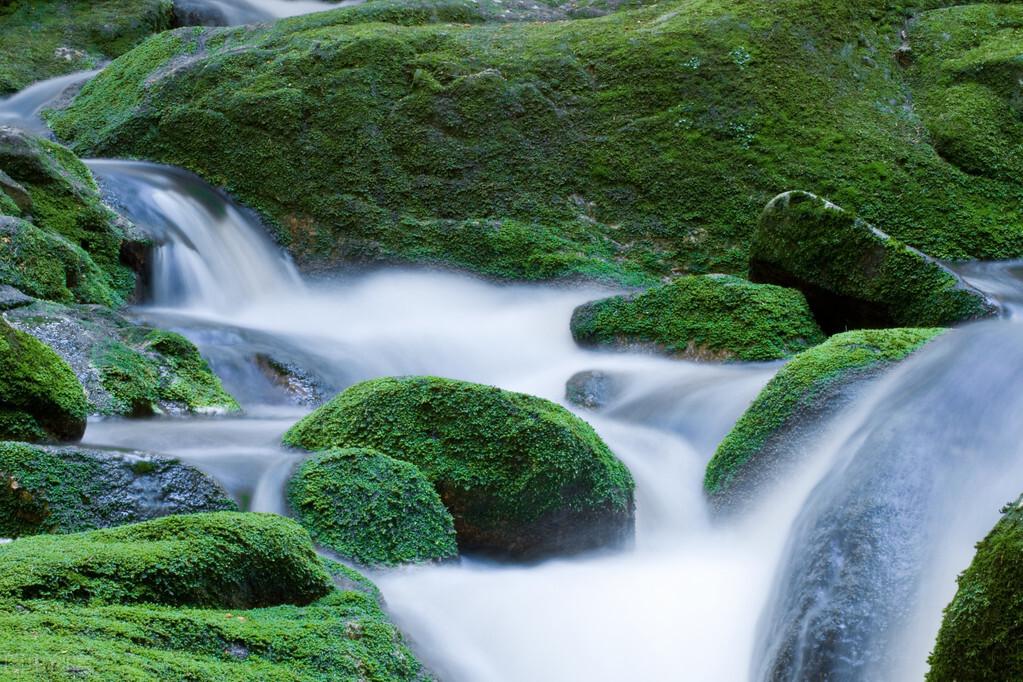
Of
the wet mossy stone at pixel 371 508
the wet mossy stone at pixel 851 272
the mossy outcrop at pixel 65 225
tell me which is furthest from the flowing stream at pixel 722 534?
the wet mossy stone at pixel 851 272

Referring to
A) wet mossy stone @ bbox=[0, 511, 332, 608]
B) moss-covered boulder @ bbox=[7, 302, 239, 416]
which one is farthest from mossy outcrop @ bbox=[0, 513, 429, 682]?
moss-covered boulder @ bbox=[7, 302, 239, 416]

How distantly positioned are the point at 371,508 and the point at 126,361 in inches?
109

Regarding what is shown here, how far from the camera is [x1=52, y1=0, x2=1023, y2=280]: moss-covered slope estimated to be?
12.1 m

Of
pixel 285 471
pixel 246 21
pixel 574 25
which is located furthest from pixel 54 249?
pixel 246 21

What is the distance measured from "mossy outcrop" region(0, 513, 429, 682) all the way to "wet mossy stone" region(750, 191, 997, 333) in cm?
604

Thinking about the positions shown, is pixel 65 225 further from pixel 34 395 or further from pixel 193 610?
pixel 193 610

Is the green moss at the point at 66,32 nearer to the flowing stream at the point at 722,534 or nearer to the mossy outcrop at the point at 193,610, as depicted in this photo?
the flowing stream at the point at 722,534

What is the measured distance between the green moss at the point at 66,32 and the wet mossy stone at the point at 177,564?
48.5 ft

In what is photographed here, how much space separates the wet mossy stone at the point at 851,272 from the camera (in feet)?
28.8

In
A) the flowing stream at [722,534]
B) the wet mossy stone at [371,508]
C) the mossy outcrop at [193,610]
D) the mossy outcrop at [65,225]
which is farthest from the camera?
the mossy outcrop at [65,225]

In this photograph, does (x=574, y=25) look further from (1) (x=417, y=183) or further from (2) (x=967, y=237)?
(2) (x=967, y=237)

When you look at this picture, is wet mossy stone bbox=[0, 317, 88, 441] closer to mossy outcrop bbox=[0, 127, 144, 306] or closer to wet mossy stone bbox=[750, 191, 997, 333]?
mossy outcrop bbox=[0, 127, 144, 306]

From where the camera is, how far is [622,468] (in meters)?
6.44

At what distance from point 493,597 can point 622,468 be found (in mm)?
1542
